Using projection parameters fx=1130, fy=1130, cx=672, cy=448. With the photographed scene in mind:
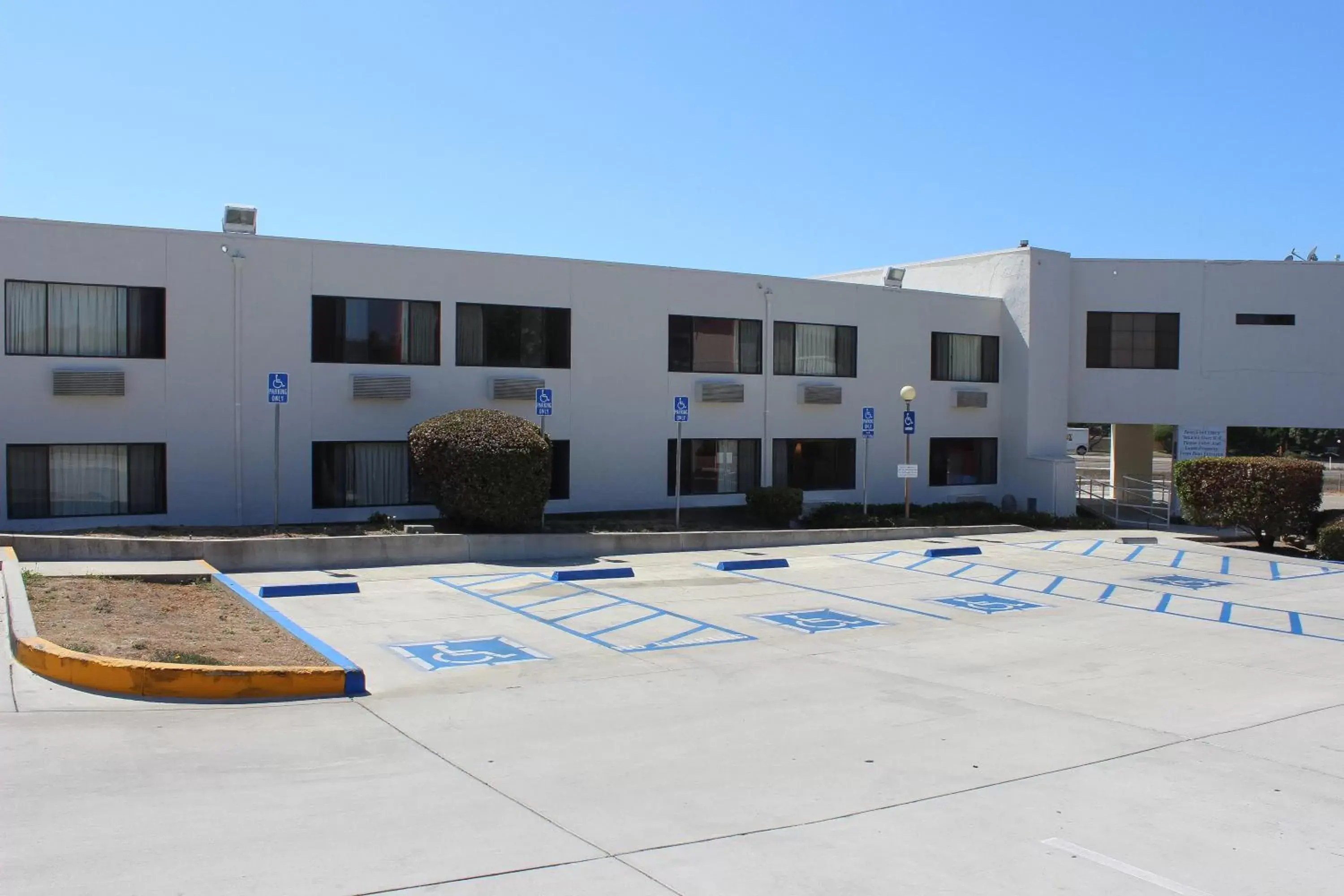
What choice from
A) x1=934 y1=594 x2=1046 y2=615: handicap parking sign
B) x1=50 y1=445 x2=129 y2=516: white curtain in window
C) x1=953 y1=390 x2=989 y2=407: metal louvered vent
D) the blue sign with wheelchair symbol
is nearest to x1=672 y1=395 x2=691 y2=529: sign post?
x1=934 y1=594 x2=1046 y2=615: handicap parking sign

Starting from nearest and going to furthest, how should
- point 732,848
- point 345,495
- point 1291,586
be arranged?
point 732,848, point 1291,586, point 345,495

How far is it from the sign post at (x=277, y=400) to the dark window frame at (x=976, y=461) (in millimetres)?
17064

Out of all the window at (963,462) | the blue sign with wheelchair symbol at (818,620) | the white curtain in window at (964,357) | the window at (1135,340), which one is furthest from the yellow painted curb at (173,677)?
the window at (1135,340)

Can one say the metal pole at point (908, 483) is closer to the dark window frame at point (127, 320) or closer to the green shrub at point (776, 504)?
the green shrub at point (776, 504)

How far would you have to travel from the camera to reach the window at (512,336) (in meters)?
23.2

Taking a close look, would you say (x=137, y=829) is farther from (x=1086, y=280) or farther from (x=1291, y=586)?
(x=1086, y=280)

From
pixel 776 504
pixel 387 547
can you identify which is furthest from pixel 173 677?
pixel 776 504

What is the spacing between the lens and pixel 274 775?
7.06m

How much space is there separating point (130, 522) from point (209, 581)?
6026mm

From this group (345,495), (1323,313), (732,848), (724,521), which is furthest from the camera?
(1323,313)

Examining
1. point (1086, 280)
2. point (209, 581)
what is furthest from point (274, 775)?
point (1086, 280)

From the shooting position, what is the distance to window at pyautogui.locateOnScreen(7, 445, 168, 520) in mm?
19234

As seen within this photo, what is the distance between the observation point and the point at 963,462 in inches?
1229

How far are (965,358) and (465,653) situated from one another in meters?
22.4
